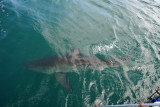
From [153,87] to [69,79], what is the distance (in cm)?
338

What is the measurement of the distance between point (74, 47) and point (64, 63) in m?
1.17

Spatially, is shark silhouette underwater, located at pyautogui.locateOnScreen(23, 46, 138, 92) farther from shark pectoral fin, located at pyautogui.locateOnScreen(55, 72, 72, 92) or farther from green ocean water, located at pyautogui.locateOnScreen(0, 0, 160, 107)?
green ocean water, located at pyautogui.locateOnScreen(0, 0, 160, 107)

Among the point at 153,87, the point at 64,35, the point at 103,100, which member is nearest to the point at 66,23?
the point at 64,35

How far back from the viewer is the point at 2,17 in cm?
644

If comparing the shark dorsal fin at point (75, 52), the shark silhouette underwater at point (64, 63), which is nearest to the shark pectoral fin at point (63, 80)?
the shark silhouette underwater at point (64, 63)

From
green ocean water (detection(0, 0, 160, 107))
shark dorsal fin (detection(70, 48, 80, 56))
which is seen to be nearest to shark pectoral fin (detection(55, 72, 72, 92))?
green ocean water (detection(0, 0, 160, 107))

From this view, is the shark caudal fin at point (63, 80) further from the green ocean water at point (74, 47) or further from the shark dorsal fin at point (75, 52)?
the shark dorsal fin at point (75, 52)

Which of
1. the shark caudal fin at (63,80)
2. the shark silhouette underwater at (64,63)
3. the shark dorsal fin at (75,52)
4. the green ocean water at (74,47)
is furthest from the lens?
the shark dorsal fin at (75,52)

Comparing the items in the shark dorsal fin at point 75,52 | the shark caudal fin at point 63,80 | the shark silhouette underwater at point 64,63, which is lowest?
the shark caudal fin at point 63,80

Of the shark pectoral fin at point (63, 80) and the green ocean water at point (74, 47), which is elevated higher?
the green ocean water at point (74, 47)

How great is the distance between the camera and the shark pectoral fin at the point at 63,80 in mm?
4395

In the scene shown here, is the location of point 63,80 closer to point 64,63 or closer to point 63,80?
point 63,80

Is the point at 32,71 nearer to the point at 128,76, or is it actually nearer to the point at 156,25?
the point at 128,76

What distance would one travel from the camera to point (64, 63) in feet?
16.7
